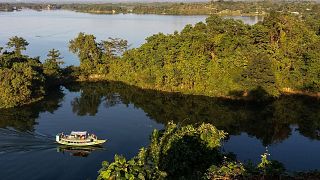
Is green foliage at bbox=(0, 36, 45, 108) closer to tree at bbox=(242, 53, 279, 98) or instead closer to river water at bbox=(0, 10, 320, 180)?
river water at bbox=(0, 10, 320, 180)

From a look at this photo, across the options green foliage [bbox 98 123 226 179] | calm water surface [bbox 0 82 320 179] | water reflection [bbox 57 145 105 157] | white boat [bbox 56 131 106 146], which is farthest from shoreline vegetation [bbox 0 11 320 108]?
green foliage [bbox 98 123 226 179]

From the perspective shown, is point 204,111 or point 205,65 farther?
point 205,65

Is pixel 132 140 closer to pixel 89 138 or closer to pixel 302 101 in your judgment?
pixel 89 138

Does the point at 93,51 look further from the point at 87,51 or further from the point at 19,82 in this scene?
the point at 19,82

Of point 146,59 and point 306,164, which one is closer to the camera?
point 306,164

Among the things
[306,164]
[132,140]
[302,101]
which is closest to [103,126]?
[132,140]

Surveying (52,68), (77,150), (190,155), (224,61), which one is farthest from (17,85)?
(190,155)
